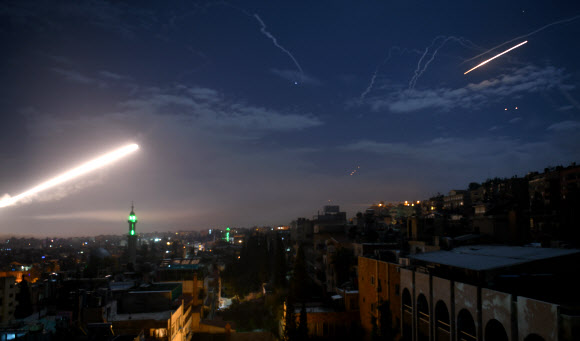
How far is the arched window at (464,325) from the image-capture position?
1806 cm

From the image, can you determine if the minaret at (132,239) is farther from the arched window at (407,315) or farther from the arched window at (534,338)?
the arched window at (534,338)

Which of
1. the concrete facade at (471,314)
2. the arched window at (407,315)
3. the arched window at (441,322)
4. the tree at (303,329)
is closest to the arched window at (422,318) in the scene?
the concrete facade at (471,314)

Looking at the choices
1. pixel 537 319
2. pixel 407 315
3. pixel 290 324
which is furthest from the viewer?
pixel 290 324

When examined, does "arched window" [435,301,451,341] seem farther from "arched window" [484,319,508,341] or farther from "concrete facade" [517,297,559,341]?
"concrete facade" [517,297,559,341]

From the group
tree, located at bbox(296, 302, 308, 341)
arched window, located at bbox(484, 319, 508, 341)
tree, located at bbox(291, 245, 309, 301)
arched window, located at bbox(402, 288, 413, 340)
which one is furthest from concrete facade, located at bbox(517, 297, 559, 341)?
tree, located at bbox(291, 245, 309, 301)

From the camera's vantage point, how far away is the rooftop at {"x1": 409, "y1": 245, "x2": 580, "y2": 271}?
59.7 ft

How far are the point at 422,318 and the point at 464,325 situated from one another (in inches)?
183

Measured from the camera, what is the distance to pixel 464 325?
60.5 ft

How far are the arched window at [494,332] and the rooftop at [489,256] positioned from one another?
2.69 m

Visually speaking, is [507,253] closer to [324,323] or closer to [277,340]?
[324,323]

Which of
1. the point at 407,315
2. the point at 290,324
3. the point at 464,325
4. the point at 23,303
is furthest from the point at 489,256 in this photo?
the point at 23,303

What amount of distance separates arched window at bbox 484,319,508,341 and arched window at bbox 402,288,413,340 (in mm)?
7907

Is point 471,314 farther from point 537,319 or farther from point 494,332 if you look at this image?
point 537,319

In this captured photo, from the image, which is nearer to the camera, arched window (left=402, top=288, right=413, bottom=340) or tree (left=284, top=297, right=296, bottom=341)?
arched window (left=402, top=288, right=413, bottom=340)
